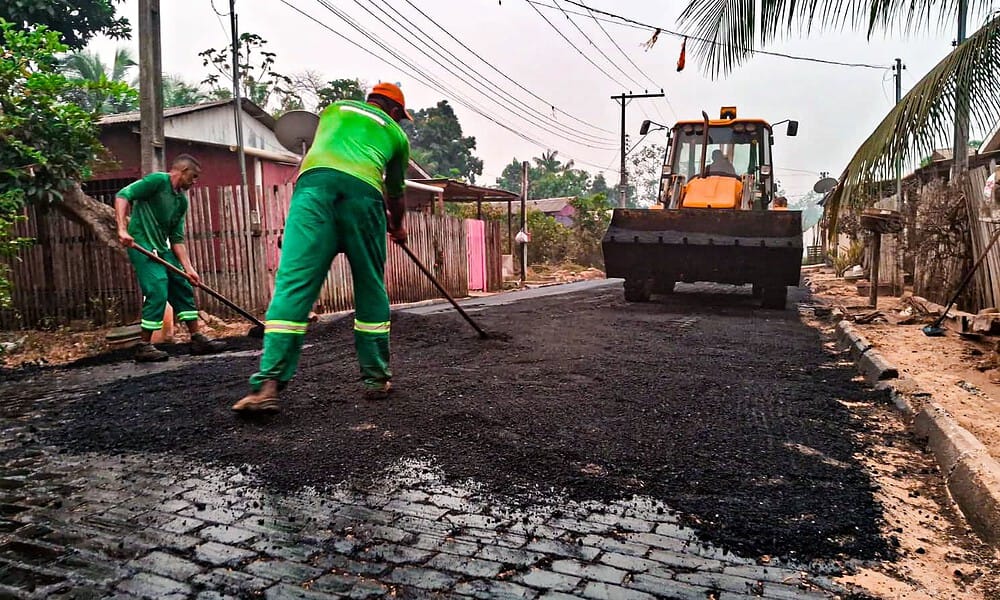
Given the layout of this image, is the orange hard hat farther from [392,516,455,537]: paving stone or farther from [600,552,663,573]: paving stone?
[600,552,663,573]: paving stone

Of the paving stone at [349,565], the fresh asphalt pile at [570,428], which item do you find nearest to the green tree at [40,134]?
the fresh asphalt pile at [570,428]

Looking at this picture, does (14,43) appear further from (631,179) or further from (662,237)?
(631,179)

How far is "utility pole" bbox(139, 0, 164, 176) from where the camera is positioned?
6766mm

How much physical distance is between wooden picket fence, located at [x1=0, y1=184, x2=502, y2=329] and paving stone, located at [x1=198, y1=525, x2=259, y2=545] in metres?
5.67

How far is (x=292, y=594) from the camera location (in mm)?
1763

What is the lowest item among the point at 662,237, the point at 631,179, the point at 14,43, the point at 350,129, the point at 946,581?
the point at 946,581

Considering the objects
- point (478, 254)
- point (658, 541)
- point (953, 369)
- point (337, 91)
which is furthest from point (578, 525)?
point (337, 91)

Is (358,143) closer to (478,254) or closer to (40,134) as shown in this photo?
(40,134)

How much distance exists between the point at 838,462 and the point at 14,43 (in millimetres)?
7031

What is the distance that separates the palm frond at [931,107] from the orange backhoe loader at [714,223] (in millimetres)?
3980

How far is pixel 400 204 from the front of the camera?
164 inches

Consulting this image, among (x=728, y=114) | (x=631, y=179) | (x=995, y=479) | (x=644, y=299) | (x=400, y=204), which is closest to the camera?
(x=995, y=479)

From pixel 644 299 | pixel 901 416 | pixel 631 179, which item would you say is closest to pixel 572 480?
pixel 901 416

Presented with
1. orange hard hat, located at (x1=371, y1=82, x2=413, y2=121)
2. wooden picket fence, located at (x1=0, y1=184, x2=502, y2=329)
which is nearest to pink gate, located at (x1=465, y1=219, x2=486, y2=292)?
wooden picket fence, located at (x1=0, y1=184, x2=502, y2=329)
